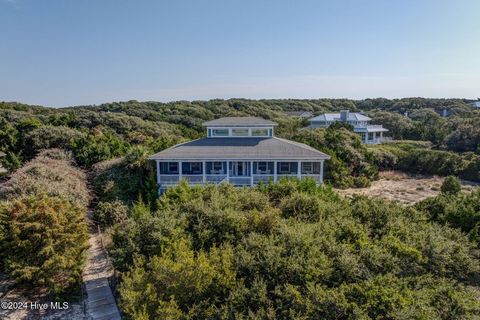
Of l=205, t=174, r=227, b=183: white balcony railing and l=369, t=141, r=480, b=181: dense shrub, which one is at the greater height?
l=205, t=174, r=227, b=183: white balcony railing

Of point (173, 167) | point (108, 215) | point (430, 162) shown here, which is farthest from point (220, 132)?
point (430, 162)

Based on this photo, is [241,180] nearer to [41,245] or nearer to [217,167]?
[217,167]

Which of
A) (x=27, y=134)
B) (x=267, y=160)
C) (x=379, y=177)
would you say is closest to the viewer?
(x=267, y=160)

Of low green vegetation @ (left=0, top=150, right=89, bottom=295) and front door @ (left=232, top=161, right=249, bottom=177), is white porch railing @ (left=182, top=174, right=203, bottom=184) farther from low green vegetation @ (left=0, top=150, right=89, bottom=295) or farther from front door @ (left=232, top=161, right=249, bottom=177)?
low green vegetation @ (left=0, top=150, right=89, bottom=295)

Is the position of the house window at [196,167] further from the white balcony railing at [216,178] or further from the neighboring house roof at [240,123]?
the neighboring house roof at [240,123]

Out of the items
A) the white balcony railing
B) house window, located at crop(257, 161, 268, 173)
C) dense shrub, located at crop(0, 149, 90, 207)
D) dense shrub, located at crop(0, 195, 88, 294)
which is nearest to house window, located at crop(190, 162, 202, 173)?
the white balcony railing

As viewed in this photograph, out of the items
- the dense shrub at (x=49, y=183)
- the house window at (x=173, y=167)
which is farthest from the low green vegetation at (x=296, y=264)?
the house window at (x=173, y=167)

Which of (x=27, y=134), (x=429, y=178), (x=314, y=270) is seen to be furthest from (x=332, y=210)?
(x=27, y=134)

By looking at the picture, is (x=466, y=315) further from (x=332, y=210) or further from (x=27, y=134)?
(x=27, y=134)
